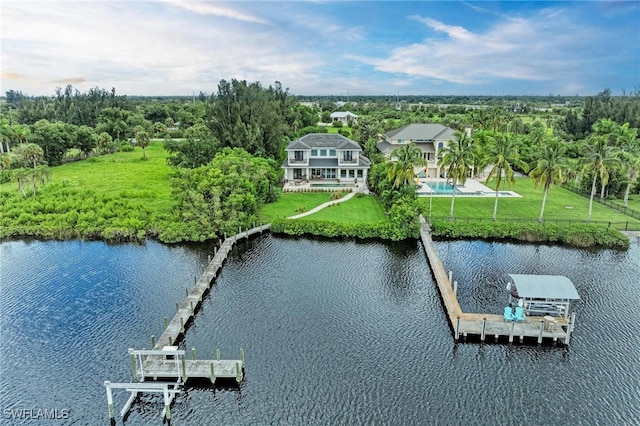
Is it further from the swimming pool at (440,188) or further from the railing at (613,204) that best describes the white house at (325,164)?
the railing at (613,204)

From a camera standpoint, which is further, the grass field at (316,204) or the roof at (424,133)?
the roof at (424,133)

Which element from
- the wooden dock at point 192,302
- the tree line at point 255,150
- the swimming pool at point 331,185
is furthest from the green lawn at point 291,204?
the wooden dock at point 192,302

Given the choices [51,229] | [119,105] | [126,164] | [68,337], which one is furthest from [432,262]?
[119,105]

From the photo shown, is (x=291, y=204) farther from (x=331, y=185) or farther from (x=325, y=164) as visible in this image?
(x=325, y=164)

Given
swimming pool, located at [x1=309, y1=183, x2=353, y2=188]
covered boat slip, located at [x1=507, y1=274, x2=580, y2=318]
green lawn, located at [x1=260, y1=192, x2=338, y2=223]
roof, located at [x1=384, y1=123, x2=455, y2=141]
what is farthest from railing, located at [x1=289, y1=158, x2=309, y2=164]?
covered boat slip, located at [x1=507, y1=274, x2=580, y2=318]

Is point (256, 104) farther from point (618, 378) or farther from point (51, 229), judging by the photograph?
point (618, 378)


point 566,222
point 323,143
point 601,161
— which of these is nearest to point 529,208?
point 566,222
